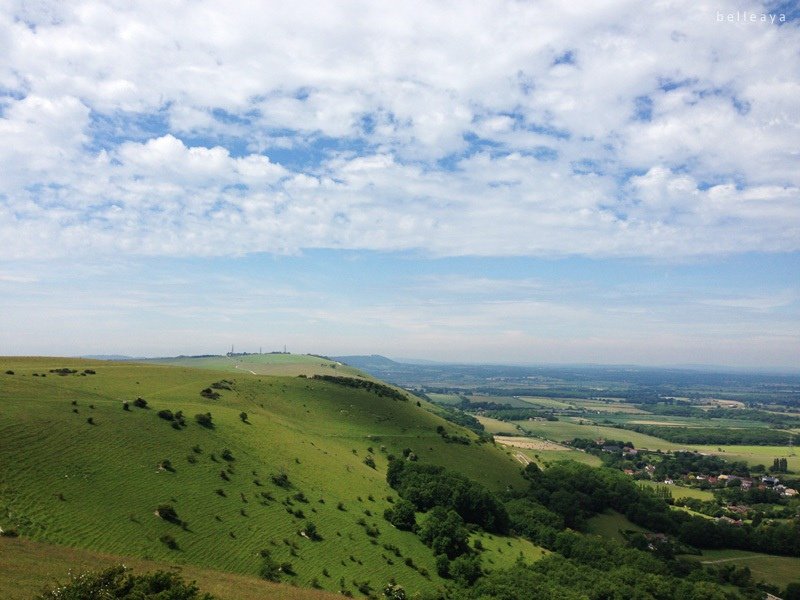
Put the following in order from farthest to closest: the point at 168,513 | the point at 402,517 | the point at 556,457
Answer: the point at 556,457, the point at 402,517, the point at 168,513

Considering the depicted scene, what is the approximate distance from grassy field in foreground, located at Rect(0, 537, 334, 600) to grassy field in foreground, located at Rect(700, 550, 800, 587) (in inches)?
3580

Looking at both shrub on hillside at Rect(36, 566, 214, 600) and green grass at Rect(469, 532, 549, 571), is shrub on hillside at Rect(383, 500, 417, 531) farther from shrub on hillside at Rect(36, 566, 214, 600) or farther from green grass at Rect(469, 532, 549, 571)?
shrub on hillside at Rect(36, 566, 214, 600)

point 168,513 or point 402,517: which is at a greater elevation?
point 168,513

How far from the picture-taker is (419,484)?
294 ft

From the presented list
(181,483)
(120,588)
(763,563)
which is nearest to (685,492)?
(763,563)

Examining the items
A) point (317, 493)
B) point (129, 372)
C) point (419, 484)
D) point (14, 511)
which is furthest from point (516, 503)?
point (129, 372)

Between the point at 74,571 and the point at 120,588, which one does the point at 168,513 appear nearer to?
the point at 74,571

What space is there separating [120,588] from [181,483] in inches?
1261

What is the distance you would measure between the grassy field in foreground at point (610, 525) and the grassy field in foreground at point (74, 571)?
81883 mm

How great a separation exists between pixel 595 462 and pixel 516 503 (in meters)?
99.2

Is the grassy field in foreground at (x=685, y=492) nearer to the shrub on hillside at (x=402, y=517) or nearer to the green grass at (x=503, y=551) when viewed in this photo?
the green grass at (x=503, y=551)

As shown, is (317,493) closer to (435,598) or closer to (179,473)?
(179,473)

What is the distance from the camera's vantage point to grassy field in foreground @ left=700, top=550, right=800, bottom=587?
295 ft

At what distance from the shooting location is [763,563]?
3831 inches
